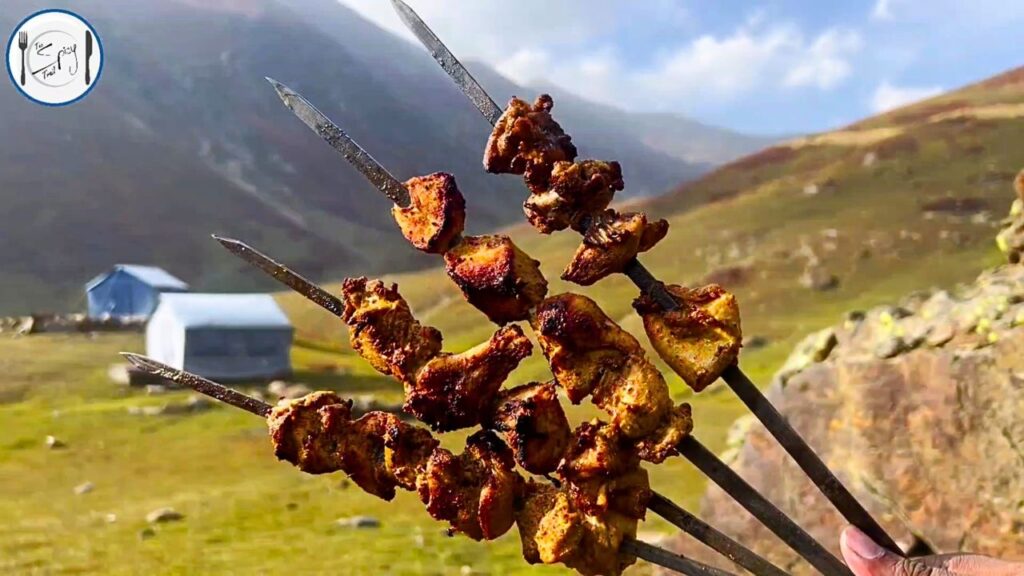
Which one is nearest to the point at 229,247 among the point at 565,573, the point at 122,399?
the point at 565,573

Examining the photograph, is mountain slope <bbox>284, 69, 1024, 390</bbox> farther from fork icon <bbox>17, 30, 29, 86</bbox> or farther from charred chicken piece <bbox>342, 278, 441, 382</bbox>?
charred chicken piece <bbox>342, 278, 441, 382</bbox>

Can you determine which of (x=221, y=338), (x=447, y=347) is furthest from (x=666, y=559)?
(x=221, y=338)

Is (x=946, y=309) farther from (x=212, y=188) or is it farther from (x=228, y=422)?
(x=212, y=188)

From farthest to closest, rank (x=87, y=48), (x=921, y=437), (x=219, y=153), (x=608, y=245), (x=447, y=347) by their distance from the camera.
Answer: (x=219, y=153)
(x=447, y=347)
(x=87, y=48)
(x=921, y=437)
(x=608, y=245)

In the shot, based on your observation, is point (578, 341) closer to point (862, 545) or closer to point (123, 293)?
point (862, 545)

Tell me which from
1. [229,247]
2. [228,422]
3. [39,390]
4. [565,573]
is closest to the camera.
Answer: [229,247]

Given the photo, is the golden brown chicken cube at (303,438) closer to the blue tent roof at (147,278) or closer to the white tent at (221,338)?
the white tent at (221,338)
